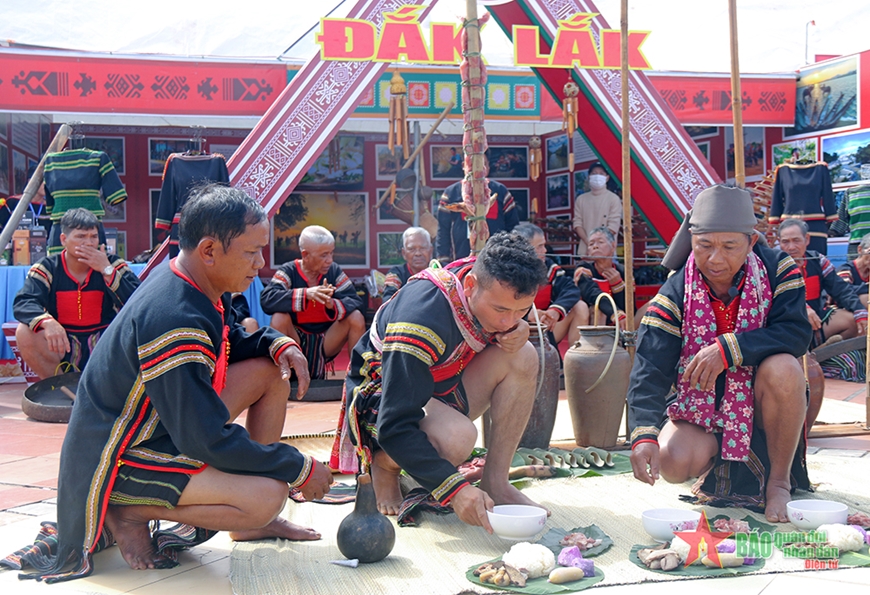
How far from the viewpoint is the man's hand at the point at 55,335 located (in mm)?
5562

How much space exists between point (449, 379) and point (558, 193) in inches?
355

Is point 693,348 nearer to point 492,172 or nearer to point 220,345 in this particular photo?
point 220,345

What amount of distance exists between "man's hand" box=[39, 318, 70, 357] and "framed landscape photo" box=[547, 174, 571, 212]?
7.54 metres

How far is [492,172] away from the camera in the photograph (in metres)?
11.6

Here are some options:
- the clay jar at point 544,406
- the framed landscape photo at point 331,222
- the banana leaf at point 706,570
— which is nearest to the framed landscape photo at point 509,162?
the framed landscape photo at point 331,222

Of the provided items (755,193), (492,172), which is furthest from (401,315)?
(492,172)

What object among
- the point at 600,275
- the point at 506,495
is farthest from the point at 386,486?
the point at 600,275

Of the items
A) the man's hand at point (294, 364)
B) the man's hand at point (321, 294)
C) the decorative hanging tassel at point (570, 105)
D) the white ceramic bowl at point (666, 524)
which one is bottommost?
the white ceramic bowl at point (666, 524)

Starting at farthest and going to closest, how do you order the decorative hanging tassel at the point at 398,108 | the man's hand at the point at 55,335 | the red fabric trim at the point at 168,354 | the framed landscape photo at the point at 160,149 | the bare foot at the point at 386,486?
the framed landscape photo at the point at 160,149 < the decorative hanging tassel at the point at 398,108 < the man's hand at the point at 55,335 < the bare foot at the point at 386,486 < the red fabric trim at the point at 168,354

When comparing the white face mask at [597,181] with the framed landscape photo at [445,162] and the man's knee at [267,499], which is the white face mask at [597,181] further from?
the man's knee at [267,499]

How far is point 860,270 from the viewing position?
Result: 7414 mm

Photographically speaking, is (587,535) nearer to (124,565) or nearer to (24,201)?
(124,565)

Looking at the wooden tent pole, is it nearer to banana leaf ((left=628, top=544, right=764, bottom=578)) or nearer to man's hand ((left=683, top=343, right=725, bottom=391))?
man's hand ((left=683, top=343, right=725, bottom=391))

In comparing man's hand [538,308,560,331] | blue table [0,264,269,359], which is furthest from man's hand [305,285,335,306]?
blue table [0,264,269,359]
